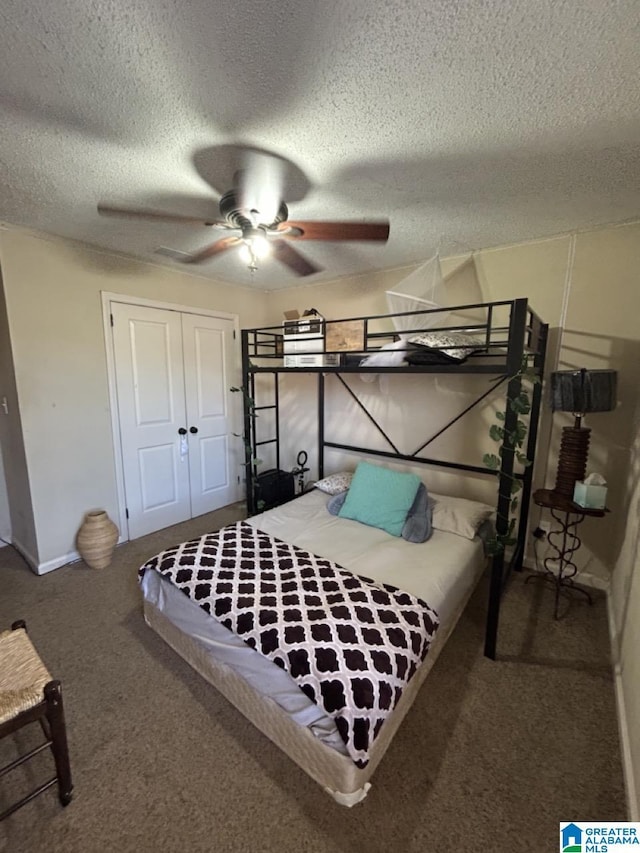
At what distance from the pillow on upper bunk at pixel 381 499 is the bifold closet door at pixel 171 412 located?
1780 millimetres

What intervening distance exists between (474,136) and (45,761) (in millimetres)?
3066

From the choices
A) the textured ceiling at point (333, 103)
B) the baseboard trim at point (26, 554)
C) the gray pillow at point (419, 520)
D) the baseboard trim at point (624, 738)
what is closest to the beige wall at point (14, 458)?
the baseboard trim at point (26, 554)

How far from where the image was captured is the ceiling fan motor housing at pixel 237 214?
4.92 ft

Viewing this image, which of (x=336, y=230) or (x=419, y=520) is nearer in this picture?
(x=336, y=230)

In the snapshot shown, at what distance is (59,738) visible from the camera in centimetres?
116

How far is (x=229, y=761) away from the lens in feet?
4.42

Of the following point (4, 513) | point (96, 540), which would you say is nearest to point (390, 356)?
point (96, 540)

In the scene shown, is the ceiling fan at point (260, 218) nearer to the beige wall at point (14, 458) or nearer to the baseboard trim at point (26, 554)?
the beige wall at point (14, 458)

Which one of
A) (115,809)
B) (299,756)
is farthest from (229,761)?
(115,809)

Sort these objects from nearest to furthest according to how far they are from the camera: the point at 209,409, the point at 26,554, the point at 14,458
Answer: the point at 14,458
the point at 26,554
the point at 209,409

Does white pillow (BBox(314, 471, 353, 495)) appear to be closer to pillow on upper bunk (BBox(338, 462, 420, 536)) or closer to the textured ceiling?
pillow on upper bunk (BBox(338, 462, 420, 536))

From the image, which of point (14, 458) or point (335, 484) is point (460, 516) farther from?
point (14, 458)

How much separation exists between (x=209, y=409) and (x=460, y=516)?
2599 millimetres

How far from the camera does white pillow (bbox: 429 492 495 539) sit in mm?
2238
